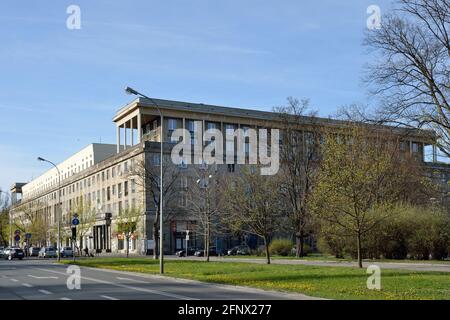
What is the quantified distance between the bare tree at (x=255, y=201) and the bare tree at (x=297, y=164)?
609 cm

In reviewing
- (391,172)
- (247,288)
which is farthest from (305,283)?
(391,172)

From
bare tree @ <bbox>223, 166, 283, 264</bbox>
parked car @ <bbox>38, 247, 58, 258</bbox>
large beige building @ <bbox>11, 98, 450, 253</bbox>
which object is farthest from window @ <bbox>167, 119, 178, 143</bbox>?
bare tree @ <bbox>223, 166, 283, 264</bbox>

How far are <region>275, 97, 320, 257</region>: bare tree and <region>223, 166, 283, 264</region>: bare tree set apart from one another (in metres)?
6.09

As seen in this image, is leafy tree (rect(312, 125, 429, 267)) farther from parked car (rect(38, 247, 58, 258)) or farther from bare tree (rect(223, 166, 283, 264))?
parked car (rect(38, 247, 58, 258))

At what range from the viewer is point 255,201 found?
43312 mm

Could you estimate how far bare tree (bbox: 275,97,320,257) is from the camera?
54375 mm

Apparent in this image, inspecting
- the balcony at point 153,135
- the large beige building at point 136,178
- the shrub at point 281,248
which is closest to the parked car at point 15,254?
the large beige building at point 136,178

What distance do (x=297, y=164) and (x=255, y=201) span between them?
1363 cm

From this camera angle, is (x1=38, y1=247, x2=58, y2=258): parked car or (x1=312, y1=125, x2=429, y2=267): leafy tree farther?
(x1=38, y1=247, x2=58, y2=258): parked car

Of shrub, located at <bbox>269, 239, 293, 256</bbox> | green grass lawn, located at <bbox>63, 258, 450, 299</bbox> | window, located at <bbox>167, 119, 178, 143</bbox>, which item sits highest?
window, located at <bbox>167, 119, 178, 143</bbox>

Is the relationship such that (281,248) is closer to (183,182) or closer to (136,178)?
(183,182)

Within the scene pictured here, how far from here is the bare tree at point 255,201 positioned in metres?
43.0

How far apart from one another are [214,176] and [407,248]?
73.1ft
